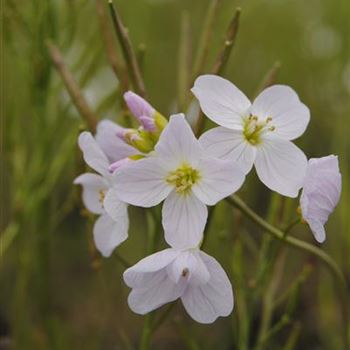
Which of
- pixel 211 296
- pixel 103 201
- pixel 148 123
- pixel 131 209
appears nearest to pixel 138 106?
pixel 148 123

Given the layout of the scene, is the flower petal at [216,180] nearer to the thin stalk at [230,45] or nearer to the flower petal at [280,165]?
the flower petal at [280,165]

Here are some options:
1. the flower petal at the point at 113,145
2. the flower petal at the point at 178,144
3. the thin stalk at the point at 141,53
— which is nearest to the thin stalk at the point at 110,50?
the thin stalk at the point at 141,53

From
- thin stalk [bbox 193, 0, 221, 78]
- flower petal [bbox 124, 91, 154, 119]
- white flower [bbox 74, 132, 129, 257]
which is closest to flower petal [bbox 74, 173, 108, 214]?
white flower [bbox 74, 132, 129, 257]

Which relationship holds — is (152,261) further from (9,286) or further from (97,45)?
(9,286)

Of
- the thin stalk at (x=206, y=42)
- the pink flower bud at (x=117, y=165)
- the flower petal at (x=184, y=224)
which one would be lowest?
the flower petal at (x=184, y=224)

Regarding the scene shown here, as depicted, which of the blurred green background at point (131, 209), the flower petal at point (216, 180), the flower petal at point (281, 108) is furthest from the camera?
the blurred green background at point (131, 209)

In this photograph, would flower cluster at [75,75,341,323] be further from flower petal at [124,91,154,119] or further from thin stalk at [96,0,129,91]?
thin stalk at [96,0,129,91]

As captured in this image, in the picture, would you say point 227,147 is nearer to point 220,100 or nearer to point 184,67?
point 220,100
